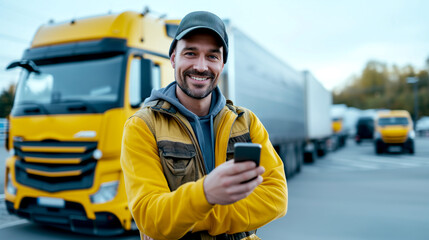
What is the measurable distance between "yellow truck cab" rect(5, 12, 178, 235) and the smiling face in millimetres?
2732

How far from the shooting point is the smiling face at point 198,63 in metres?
1.51

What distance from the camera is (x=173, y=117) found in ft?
5.00

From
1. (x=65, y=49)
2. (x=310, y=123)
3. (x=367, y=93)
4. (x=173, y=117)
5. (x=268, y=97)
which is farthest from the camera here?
(x=367, y=93)

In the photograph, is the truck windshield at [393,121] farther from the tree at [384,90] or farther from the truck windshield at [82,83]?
the tree at [384,90]

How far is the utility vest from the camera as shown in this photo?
56.7 inches

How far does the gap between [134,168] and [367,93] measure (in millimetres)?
83432

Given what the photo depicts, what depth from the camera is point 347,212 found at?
251 inches

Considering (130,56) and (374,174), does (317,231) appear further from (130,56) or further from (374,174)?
(374,174)

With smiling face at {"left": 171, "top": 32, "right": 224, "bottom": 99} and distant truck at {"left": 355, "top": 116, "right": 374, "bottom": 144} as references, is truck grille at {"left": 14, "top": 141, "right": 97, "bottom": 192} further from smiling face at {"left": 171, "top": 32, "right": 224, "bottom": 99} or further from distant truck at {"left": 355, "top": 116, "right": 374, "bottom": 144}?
distant truck at {"left": 355, "top": 116, "right": 374, "bottom": 144}

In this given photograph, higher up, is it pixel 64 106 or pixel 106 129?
pixel 64 106

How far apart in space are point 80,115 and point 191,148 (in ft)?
9.94

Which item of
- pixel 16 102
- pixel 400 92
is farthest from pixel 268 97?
pixel 400 92

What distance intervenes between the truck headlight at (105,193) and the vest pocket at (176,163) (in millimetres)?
2862

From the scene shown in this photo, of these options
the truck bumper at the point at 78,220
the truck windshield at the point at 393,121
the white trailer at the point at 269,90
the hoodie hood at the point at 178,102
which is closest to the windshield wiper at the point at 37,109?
the truck bumper at the point at 78,220
